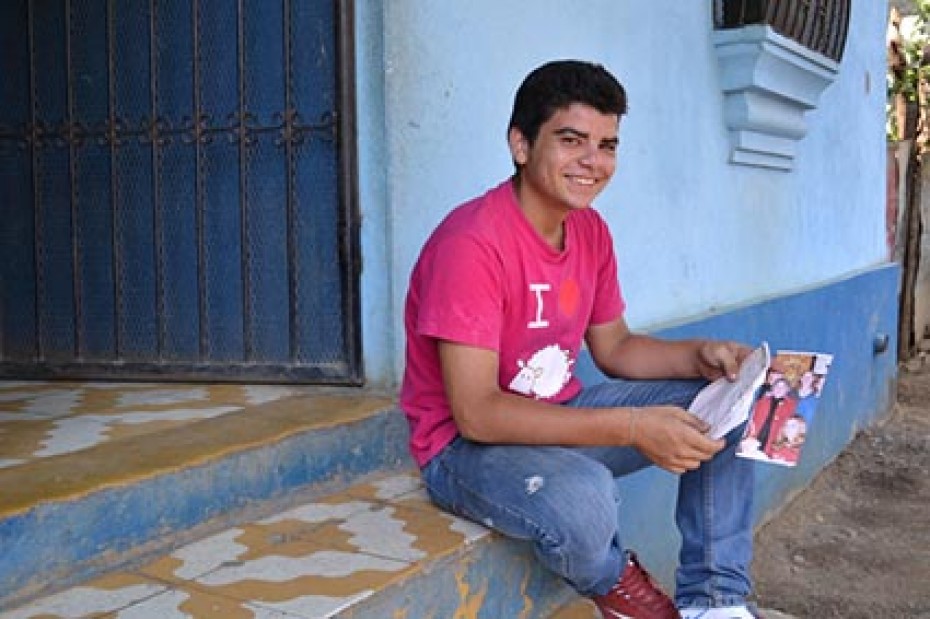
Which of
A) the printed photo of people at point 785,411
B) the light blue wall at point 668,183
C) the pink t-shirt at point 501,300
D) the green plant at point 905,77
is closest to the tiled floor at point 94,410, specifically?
the light blue wall at point 668,183

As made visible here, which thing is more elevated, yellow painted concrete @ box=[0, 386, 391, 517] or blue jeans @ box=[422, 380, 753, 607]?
yellow painted concrete @ box=[0, 386, 391, 517]

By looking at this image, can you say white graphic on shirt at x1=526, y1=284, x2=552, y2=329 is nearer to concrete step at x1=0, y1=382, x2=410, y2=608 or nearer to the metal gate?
concrete step at x1=0, y1=382, x2=410, y2=608

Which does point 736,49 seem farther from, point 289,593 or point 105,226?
point 289,593

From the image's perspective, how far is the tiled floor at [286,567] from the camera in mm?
1681

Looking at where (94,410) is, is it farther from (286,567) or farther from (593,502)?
(593,502)

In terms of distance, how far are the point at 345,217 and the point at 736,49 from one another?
6.32ft

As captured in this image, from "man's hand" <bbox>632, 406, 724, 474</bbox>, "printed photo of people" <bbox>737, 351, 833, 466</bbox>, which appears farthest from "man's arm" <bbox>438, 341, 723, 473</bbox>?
"printed photo of people" <bbox>737, 351, 833, 466</bbox>

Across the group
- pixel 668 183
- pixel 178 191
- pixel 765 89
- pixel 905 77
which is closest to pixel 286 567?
pixel 178 191

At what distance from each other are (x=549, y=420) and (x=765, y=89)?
8.25 ft

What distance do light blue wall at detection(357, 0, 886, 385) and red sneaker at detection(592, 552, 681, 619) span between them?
2.69ft

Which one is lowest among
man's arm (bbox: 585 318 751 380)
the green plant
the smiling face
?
man's arm (bbox: 585 318 751 380)

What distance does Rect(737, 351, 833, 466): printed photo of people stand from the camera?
6.50 feet

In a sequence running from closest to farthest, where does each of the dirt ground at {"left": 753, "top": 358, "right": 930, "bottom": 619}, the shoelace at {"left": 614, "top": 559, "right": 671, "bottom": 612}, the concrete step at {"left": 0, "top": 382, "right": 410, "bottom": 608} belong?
the concrete step at {"left": 0, "top": 382, "right": 410, "bottom": 608} < the shoelace at {"left": 614, "top": 559, "right": 671, "bottom": 612} < the dirt ground at {"left": 753, "top": 358, "right": 930, "bottom": 619}

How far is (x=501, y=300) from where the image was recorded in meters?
1.99
